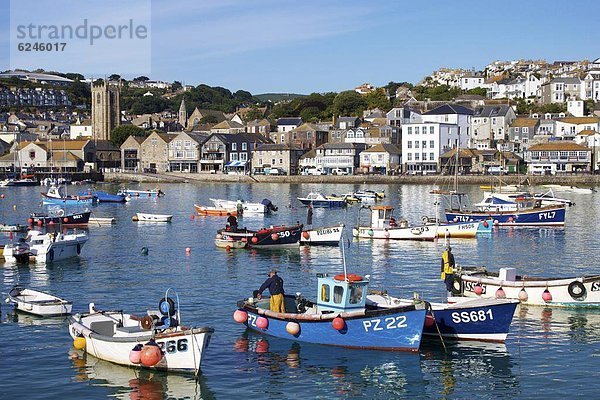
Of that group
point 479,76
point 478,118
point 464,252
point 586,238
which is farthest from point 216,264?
point 479,76

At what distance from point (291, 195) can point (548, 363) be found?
75382 millimetres

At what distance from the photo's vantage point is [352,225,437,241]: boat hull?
46.8m

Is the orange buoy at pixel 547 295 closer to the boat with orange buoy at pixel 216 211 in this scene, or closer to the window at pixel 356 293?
the window at pixel 356 293

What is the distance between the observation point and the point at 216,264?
3812 cm

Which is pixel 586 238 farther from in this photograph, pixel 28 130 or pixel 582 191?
pixel 28 130

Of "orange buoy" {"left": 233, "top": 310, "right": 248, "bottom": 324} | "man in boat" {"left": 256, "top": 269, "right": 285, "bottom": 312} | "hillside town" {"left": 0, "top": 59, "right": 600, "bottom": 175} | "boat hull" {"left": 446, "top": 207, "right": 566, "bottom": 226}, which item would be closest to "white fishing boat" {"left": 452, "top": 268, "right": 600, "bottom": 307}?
"man in boat" {"left": 256, "top": 269, "right": 285, "bottom": 312}

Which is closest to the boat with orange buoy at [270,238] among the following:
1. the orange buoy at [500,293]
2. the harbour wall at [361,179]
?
the orange buoy at [500,293]

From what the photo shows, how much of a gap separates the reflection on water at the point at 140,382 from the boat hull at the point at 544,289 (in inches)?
442

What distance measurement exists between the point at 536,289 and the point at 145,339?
1391cm

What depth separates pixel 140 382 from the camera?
63.3ft

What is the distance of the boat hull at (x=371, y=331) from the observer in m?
20.7

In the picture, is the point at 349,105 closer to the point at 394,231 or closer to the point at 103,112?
the point at 103,112

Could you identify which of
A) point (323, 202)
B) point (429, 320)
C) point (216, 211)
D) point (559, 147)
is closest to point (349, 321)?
point (429, 320)

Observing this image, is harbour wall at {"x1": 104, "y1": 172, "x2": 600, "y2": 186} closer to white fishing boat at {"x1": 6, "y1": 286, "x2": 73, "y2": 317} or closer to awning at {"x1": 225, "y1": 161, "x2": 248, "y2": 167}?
awning at {"x1": 225, "y1": 161, "x2": 248, "y2": 167}
